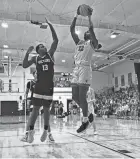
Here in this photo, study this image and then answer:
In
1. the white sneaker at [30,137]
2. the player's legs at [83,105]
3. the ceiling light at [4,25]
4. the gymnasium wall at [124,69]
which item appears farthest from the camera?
the gymnasium wall at [124,69]

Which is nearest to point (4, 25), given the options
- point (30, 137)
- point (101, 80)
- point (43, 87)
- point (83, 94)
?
point (83, 94)

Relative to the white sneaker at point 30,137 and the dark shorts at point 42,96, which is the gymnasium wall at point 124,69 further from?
the white sneaker at point 30,137

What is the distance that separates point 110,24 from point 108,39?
3432 millimetres

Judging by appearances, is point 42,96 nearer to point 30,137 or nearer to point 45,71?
point 45,71

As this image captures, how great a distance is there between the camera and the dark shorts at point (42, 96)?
2.85 metres

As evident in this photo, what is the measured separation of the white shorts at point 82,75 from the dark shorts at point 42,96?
65cm

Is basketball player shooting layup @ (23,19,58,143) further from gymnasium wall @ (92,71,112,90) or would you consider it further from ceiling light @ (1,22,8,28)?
gymnasium wall @ (92,71,112,90)

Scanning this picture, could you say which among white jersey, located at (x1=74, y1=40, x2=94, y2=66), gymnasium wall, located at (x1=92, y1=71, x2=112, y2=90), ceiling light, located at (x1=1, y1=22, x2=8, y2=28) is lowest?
white jersey, located at (x1=74, y1=40, x2=94, y2=66)

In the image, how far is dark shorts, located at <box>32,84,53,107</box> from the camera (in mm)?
2846

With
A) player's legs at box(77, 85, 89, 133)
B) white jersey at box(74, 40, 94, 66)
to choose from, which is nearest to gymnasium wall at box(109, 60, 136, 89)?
white jersey at box(74, 40, 94, 66)

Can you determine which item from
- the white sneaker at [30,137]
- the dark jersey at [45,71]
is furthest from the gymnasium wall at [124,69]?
the white sneaker at [30,137]

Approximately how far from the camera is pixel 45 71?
2926 millimetres

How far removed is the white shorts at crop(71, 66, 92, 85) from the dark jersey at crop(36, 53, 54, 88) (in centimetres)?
58

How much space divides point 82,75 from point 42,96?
2.73 feet
